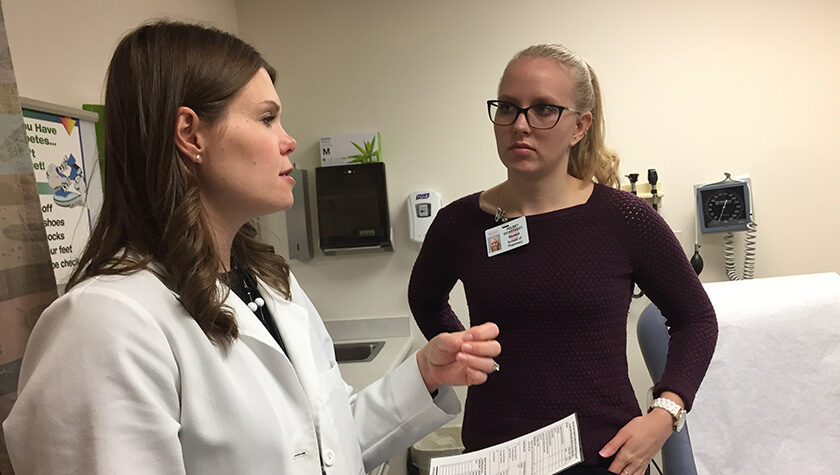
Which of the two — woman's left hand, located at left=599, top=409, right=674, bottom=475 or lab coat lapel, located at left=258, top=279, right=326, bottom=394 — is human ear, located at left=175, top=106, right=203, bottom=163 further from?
woman's left hand, located at left=599, top=409, right=674, bottom=475

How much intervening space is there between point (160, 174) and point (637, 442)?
42.1 inches

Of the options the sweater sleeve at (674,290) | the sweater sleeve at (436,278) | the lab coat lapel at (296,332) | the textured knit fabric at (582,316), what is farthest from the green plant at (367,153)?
the lab coat lapel at (296,332)

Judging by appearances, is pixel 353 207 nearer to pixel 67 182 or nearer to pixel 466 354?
pixel 67 182

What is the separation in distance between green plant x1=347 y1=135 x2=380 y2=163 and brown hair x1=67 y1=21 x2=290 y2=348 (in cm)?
192

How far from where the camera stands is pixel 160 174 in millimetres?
865

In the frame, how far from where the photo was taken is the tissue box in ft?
9.30

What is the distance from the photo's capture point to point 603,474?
121 centimetres

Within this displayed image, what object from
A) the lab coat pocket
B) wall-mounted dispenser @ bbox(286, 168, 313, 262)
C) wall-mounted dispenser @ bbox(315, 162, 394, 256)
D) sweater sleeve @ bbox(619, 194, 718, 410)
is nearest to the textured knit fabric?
sweater sleeve @ bbox(619, 194, 718, 410)

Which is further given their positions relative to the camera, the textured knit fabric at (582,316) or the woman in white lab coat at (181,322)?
the textured knit fabric at (582,316)

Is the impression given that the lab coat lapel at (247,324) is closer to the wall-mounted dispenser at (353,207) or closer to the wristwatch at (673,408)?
the wristwatch at (673,408)

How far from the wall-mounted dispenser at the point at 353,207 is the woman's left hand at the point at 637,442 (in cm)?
173

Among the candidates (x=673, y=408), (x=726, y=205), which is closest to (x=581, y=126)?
(x=673, y=408)

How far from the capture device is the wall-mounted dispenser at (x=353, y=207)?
9.21 feet

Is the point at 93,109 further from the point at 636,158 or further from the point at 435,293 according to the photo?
the point at 636,158
